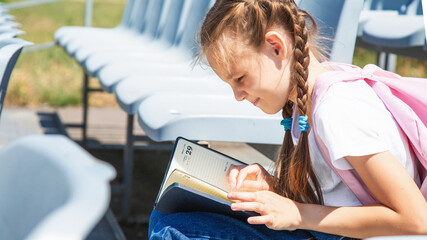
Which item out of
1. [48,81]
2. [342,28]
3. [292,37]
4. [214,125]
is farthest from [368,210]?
[48,81]

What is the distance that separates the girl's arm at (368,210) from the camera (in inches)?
41.4

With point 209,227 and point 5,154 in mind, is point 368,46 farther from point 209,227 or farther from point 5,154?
point 5,154

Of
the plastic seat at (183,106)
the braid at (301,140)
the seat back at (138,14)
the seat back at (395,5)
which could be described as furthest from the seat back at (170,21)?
the braid at (301,140)

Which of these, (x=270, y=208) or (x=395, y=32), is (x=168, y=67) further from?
(x=270, y=208)

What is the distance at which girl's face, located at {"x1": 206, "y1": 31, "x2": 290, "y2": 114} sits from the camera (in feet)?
4.06

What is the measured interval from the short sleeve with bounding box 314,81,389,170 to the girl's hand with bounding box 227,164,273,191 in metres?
0.22

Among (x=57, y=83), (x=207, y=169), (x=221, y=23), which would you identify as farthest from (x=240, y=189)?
(x=57, y=83)

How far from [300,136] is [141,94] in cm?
92

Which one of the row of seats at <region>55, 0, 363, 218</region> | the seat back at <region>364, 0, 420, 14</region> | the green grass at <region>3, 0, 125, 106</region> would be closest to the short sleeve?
the row of seats at <region>55, 0, 363, 218</region>

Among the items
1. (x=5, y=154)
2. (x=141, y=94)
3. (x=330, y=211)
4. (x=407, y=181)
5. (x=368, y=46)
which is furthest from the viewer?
(x=368, y=46)

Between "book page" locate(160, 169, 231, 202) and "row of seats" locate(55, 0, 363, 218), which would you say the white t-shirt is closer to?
"book page" locate(160, 169, 231, 202)

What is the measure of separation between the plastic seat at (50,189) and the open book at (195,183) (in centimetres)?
51

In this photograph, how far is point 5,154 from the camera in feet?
2.29

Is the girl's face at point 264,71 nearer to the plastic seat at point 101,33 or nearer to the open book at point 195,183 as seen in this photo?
the open book at point 195,183
